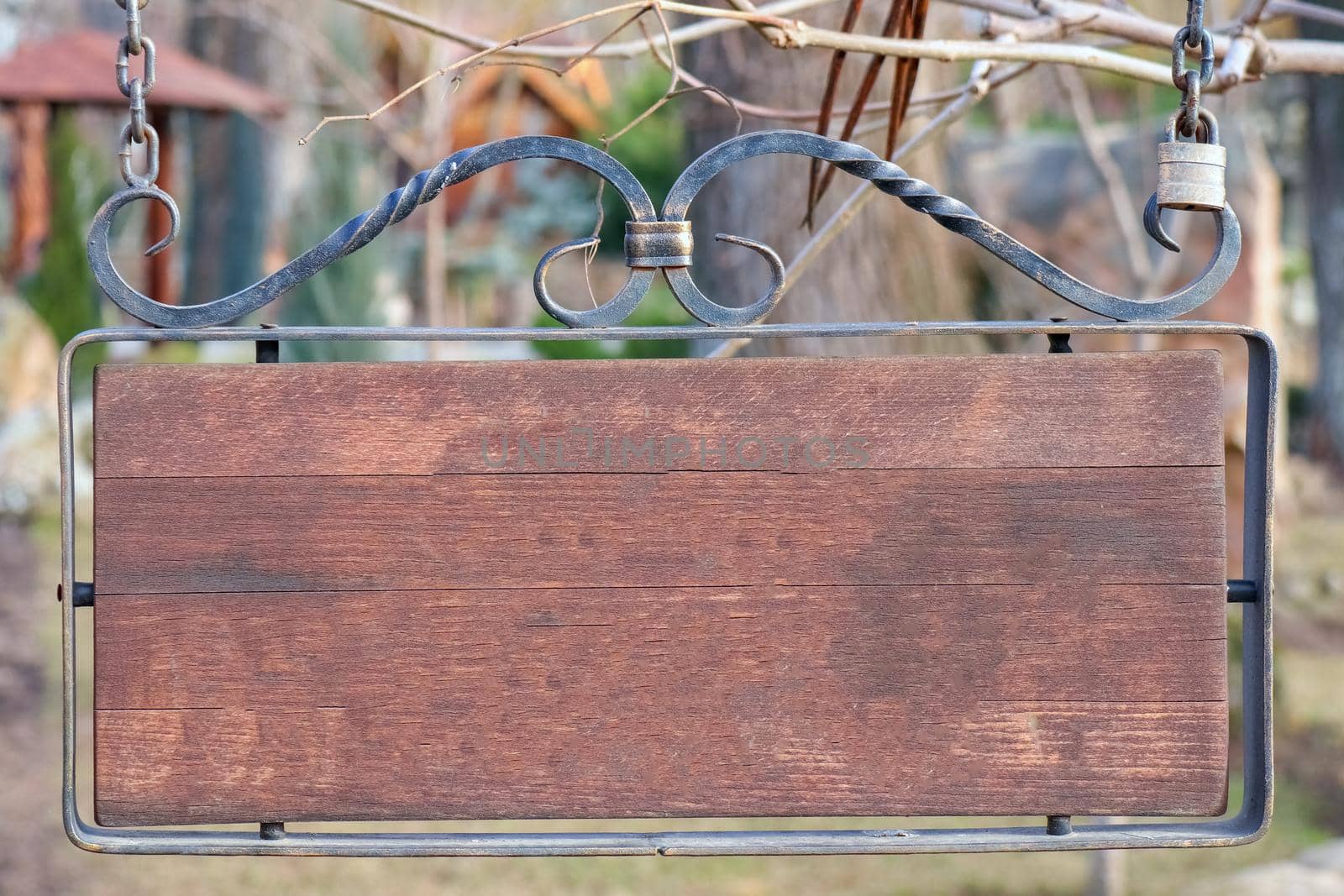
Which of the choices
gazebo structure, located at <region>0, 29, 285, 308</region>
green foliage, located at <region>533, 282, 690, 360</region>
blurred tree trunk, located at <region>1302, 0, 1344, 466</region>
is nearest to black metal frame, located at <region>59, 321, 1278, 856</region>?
green foliage, located at <region>533, 282, 690, 360</region>

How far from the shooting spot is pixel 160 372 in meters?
1.27

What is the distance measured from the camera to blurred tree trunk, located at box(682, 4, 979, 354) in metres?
3.54

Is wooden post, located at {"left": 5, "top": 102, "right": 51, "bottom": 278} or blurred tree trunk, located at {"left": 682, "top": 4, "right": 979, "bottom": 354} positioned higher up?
wooden post, located at {"left": 5, "top": 102, "right": 51, "bottom": 278}

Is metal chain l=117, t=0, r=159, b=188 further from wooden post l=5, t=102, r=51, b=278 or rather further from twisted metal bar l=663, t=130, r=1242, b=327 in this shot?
wooden post l=5, t=102, r=51, b=278

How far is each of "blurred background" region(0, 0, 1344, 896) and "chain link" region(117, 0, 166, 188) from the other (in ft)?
0.71

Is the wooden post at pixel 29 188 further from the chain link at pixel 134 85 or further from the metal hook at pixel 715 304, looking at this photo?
the metal hook at pixel 715 304

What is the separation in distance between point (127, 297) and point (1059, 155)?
26.1ft

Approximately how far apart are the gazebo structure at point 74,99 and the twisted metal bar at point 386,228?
6426 millimetres

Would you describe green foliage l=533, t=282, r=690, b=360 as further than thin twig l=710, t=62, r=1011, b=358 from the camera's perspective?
Yes

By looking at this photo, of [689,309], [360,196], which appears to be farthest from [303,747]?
[360,196]

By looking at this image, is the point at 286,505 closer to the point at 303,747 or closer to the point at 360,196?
the point at 303,747

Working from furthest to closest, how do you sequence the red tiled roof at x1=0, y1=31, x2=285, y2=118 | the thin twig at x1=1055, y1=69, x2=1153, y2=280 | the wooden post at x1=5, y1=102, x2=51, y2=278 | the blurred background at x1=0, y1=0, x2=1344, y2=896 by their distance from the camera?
the wooden post at x1=5, y1=102, x2=51, y2=278, the red tiled roof at x1=0, y1=31, x2=285, y2=118, the thin twig at x1=1055, y1=69, x2=1153, y2=280, the blurred background at x1=0, y1=0, x2=1344, y2=896

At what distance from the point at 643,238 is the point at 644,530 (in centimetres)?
28

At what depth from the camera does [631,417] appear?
1.27 meters
